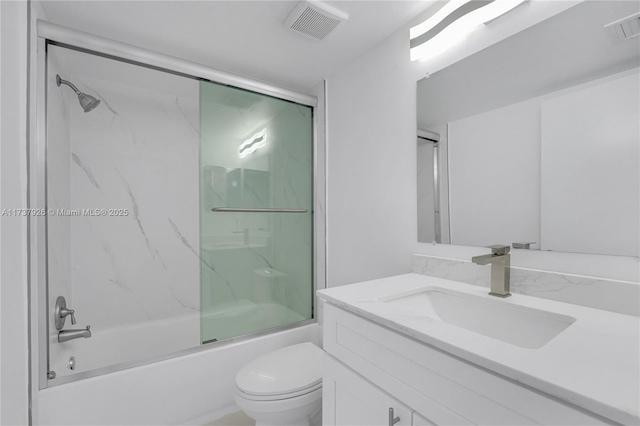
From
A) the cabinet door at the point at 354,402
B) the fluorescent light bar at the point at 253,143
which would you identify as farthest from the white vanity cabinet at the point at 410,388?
the fluorescent light bar at the point at 253,143

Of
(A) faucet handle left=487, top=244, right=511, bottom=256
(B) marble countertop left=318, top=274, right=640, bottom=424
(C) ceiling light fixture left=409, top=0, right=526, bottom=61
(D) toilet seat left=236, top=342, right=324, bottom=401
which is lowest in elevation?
(D) toilet seat left=236, top=342, right=324, bottom=401

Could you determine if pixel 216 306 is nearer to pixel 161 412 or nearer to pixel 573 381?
pixel 161 412

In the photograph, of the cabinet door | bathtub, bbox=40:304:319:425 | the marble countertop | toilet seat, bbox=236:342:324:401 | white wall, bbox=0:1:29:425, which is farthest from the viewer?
bathtub, bbox=40:304:319:425

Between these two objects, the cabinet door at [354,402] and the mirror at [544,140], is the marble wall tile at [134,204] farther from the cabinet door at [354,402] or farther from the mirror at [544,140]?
the mirror at [544,140]

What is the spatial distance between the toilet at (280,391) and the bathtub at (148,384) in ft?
1.29

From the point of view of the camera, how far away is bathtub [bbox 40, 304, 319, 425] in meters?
1.33

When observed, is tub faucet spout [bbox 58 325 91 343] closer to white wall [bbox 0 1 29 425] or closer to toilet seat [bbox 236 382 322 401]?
white wall [bbox 0 1 29 425]

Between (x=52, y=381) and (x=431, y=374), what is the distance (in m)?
1.65

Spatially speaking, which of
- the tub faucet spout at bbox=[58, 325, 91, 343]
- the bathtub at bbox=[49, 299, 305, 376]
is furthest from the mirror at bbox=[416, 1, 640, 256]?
the tub faucet spout at bbox=[58, 325, 91, 343]

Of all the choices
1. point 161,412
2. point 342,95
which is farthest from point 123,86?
point 161,412

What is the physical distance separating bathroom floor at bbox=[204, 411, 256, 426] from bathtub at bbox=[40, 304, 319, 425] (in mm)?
38

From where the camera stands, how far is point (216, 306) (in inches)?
70.2

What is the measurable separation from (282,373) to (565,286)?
46.2 inches

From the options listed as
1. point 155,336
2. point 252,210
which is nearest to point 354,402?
point 252,210
